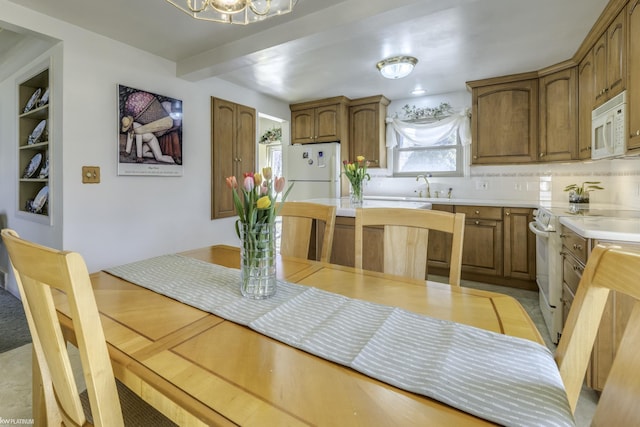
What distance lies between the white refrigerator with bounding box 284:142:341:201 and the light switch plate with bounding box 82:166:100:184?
2396 mm

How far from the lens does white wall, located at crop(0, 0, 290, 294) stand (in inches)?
89.8

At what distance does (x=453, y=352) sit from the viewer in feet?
2.19

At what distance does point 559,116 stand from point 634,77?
1.38 meters

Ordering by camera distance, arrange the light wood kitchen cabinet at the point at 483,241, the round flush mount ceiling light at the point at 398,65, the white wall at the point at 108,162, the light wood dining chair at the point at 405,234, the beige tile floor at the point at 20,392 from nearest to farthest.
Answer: the light wood dining chair at the point at 405,234, the beige tile floor at the point at 20,392, the white wall at the point at 108,162, the round flush mount ceiling light at the point at 398,65, the light wood kitchen cabinet at the point at 483,241

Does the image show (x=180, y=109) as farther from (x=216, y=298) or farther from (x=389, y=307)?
(x=389, y=307)

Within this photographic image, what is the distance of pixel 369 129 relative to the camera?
4.32 metres

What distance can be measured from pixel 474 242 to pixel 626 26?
2.09m

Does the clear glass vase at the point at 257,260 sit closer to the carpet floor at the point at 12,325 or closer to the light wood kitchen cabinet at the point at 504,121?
the carpet floor at the point at 12,325

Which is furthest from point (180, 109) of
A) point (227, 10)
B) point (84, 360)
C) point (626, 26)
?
point (626, 26)

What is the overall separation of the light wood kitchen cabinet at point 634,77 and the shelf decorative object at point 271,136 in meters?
4.61

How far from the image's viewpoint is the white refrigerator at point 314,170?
4.24 metres

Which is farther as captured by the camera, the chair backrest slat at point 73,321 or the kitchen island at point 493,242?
the kitchen island at point 493,242

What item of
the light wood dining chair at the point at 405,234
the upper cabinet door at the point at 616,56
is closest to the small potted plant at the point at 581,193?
the upper cabinet door at the point at 616,56

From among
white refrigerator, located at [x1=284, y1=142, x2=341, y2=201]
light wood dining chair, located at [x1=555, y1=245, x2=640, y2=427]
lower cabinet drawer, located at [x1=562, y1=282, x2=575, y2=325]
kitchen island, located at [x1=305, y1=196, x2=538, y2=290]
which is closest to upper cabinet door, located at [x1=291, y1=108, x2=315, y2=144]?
white refrigerator, located at [x1=284, y1=142, x2=341, y2=201]
